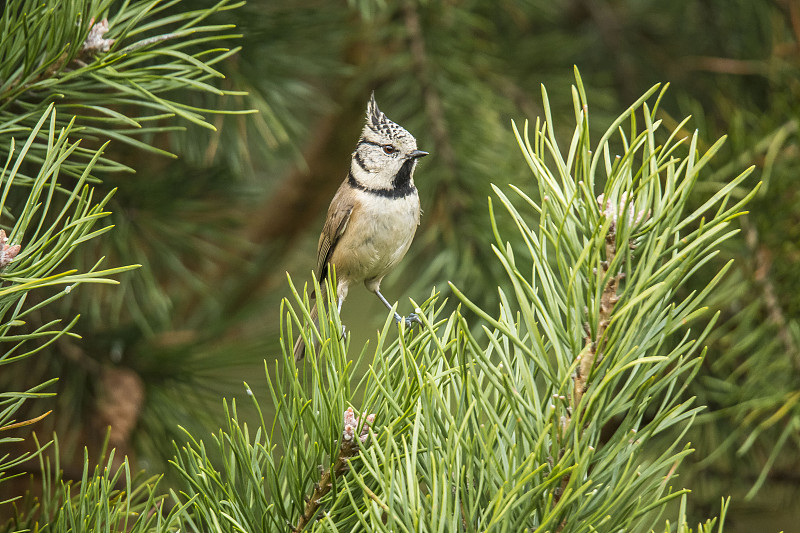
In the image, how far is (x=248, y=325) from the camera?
2703mm

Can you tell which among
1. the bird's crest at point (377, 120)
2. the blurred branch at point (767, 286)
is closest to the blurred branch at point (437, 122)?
the bird's crest at point (377, 120)

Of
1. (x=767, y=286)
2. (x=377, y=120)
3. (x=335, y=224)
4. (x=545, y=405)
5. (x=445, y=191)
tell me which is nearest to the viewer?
(x=545, y=405)

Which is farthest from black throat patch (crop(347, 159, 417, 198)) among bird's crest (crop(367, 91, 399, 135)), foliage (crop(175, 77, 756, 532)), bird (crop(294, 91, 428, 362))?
foliage (crop(175, 77, 756, 532))

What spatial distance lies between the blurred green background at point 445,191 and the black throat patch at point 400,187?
0.18m

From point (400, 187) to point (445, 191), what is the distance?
0.36 m

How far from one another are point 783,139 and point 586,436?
4.77 ft

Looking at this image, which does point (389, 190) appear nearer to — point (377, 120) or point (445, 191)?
point (377, 120)

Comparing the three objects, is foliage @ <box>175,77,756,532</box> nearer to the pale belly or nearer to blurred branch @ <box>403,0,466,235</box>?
blurred branch @ <box>403,0,466,235</box>

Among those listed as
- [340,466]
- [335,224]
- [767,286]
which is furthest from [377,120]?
[340,466]

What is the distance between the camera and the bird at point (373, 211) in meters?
2.50

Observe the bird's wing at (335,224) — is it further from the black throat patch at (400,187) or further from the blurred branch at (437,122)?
the blurred branch at (437,122)

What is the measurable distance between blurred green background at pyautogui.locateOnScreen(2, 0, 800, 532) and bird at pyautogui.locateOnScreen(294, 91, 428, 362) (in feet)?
0.24

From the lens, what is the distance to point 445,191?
2.29m

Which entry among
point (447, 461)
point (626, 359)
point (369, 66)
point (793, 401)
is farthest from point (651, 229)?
point (369, 66)
